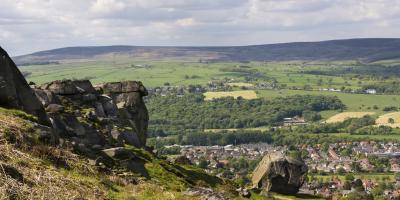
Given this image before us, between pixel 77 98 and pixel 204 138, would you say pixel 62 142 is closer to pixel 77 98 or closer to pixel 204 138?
pixel 77 98

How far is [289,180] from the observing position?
164 feet

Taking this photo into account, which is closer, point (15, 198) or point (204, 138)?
point (15, 198)

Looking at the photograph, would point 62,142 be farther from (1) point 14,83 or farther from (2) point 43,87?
(2) point 43,87

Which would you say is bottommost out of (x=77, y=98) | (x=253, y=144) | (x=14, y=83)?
(x=253, y=144)

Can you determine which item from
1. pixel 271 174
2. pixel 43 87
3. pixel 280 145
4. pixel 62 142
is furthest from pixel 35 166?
pixel 280 145

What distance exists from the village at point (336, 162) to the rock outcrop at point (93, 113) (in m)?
48.6

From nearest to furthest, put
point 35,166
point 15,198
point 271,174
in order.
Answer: point 15,198 → point 35,166 → point 271,174

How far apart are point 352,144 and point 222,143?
4071 cm

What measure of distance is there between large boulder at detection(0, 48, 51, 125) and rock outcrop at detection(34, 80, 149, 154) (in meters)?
1.90

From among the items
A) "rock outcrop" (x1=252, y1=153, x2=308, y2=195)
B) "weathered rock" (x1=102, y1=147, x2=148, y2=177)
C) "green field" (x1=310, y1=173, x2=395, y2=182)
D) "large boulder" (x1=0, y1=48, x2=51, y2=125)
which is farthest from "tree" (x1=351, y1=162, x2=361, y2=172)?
"large boulder" (x1=0, y1=48, x2=51, y2=125)

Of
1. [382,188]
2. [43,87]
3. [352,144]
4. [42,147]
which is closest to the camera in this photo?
[42,147]

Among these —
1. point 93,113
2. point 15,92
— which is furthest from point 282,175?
point 15,92

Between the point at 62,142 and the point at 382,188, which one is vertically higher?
the point at 62,142

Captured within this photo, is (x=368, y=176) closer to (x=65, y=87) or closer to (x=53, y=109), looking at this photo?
(x=65, y=87)
